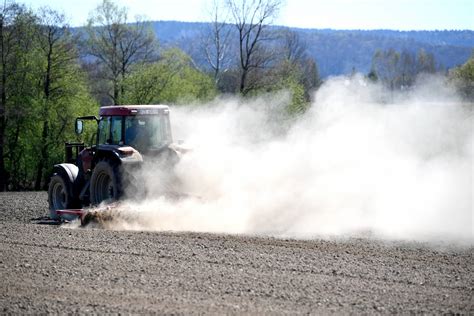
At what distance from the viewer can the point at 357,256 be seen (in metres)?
11.5

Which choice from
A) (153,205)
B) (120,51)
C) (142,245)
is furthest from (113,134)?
(120,51)

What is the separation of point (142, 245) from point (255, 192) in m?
4.61

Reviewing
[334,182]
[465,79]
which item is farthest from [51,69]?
[334,182]

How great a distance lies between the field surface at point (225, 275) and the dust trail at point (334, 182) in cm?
192

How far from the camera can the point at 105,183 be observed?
17.3 m

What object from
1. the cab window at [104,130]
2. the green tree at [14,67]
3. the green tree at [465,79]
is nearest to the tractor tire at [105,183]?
the cab window at [104,130]

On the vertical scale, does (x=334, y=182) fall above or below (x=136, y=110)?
below

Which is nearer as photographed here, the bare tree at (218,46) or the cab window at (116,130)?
the cab window at (116,130)

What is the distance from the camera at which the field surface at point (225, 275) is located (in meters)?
8.29

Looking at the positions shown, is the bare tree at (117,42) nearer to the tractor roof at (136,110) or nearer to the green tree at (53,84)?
the green tree at (53,84)

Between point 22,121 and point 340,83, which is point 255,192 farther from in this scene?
point 22,121

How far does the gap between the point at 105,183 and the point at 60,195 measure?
9.07 feet

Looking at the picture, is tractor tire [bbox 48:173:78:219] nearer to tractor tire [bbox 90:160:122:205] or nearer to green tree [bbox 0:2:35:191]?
tractor tire [bbox 90:160:122:205]

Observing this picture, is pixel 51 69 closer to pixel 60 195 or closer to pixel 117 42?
pixel 117 42
